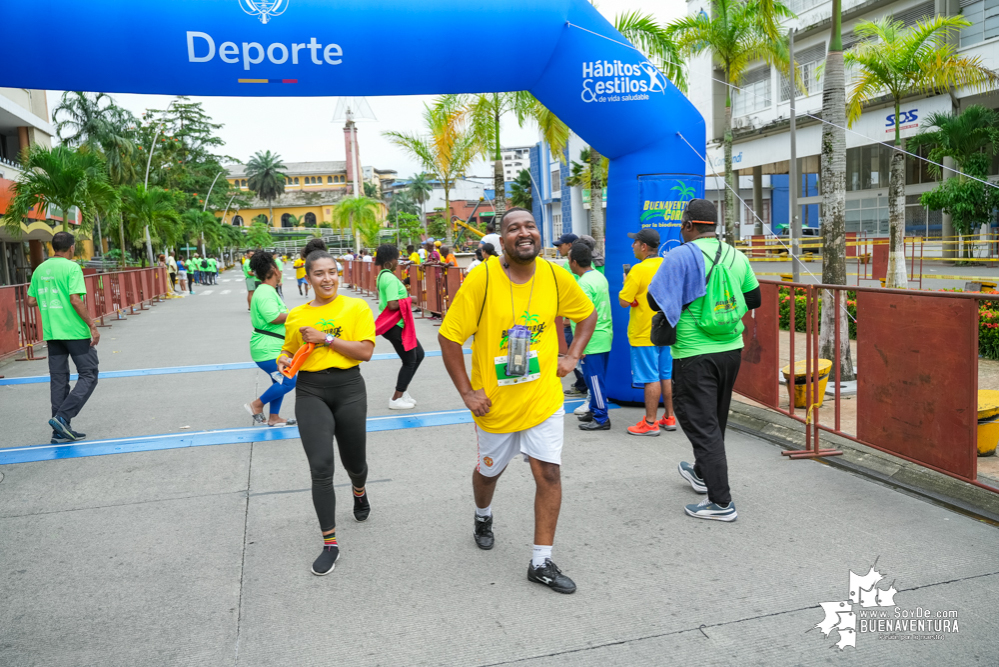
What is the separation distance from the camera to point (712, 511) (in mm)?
A: 4375

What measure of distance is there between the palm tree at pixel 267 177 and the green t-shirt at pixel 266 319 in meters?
109

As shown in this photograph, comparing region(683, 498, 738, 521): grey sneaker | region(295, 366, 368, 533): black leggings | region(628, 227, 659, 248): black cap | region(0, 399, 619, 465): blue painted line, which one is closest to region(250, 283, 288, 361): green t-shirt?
region(0, 399, 619, 465): blue painted line

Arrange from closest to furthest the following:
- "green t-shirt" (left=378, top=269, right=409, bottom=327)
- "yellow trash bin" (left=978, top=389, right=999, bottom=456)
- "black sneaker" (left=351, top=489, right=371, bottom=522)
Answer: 1. "black sneaker" (left=351, top=489, right=371, bottom=522)
2. "yellow trash bin" (left=978, top=389, right=999, bottom=456)
3. "green t-shirt" (left=378, top=269, right=409, bottom=327)

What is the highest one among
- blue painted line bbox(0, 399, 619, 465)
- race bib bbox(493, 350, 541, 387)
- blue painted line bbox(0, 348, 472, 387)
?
race bib bbox(493, 350, 541, 387)

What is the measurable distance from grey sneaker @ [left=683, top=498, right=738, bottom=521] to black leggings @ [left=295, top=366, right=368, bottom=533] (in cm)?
198

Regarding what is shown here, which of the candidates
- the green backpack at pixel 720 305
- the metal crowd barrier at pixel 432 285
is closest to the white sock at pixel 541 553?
the green backpack at pixel 720 305

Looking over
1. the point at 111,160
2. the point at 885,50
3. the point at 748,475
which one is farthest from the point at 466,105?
the point at 111,160

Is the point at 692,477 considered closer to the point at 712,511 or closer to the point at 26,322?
the point at 712,511

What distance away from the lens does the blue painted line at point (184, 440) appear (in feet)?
20.5

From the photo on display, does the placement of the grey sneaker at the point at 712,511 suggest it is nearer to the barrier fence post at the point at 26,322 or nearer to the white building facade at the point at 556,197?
the barrier fence post at the point at 26,322

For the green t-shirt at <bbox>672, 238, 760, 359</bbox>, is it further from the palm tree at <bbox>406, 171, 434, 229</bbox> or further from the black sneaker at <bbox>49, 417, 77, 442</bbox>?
the palm tree at <bbox>406, 171, 434, 229</bbox>

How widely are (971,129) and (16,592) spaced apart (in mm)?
26013

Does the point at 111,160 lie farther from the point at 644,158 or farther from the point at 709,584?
the point at 709,584

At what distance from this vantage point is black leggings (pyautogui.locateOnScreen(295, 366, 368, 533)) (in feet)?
12.7
